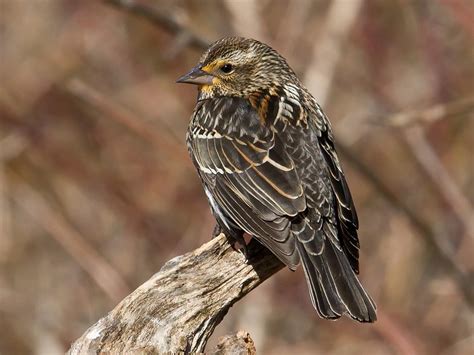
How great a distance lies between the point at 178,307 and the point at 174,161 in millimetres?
5047

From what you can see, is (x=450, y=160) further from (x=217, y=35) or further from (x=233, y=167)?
(x=233, y=167)

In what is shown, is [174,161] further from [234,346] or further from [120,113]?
[234,346]

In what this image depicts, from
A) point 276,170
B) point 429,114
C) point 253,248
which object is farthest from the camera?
point 429,114

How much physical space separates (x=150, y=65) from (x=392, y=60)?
87.9 inches

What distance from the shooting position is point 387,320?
7.50 metres

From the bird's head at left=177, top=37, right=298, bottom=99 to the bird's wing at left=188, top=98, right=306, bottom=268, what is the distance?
0.35 feet

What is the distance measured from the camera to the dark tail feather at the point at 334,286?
514 centimetres

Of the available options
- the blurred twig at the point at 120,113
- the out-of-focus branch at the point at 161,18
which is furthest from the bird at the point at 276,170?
the blurred twig at the point at 120,113

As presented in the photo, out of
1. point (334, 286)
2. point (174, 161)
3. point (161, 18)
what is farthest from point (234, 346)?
point (174, 161)

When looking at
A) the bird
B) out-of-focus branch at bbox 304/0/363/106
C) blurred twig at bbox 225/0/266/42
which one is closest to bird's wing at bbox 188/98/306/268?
the bird

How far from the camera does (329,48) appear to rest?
832 centimetres

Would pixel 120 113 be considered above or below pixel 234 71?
above

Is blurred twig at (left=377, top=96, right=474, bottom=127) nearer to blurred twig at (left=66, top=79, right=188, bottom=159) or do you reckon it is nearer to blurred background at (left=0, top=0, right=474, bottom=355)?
blurred twig at (left=66, top=79, right=188, bottom=159)

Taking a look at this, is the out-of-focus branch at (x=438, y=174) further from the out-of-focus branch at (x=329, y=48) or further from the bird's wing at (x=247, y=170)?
the bird's wing at (x=247, y=170)
